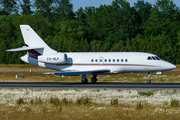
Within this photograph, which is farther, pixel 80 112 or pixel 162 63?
pixel 162 63

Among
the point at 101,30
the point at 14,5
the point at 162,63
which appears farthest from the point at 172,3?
the point at 162,63

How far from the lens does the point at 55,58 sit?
122 feet

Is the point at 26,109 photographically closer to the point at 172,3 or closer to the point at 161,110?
the point at 161,110

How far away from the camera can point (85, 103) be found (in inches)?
712

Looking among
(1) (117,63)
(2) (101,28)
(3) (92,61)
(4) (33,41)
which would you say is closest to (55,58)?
(4) (33,41)

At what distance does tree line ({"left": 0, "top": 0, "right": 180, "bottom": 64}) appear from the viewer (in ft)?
260

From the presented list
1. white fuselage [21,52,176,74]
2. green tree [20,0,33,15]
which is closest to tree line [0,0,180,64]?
green tree [20,0,33,15]

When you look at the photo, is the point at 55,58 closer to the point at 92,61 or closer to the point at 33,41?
the point at 33,41

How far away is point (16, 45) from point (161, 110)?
7240 cm

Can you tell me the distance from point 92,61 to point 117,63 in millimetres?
2873

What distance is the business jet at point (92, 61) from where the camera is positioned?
118 ft

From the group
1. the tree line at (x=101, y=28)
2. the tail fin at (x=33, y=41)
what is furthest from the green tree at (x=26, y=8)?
the tail fin at (x=33, y=41)

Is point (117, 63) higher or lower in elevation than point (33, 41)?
lower

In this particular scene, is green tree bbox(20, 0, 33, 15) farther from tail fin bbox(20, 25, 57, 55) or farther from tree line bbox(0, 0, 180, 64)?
tail fin bbox(20, 25, 57, 55)
